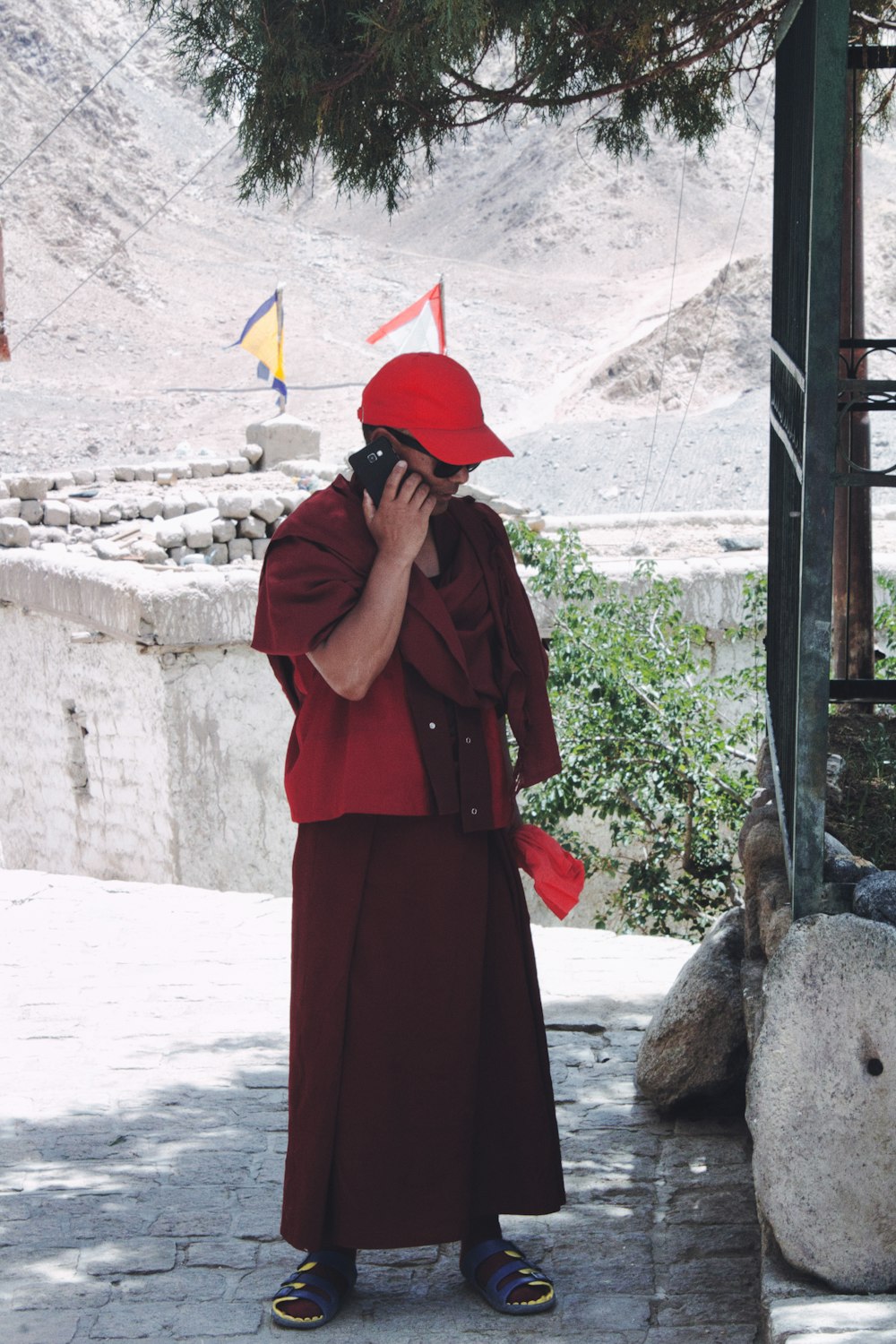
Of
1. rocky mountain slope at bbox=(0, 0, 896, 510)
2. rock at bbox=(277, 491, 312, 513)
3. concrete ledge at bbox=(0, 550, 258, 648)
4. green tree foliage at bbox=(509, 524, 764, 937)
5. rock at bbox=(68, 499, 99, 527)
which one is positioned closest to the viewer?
green tree foliage at bbox=(509, 524, 764, 937)

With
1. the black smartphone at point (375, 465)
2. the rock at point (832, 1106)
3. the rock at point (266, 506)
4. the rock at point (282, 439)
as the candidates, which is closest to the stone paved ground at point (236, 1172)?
the rock at point (832, 1106)

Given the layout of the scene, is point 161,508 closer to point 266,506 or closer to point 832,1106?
point 266,506

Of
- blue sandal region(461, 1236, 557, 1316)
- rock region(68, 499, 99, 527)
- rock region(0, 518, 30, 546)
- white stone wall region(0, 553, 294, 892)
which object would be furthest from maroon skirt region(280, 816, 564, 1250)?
rock region(68, 499, 99, 527)

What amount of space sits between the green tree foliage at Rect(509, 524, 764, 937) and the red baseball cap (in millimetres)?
3287

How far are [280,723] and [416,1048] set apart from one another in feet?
15.9

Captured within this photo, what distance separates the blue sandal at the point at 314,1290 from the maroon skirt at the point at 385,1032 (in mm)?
77

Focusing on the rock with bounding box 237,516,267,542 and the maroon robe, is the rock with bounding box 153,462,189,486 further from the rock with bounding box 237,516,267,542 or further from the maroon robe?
the maroon robe

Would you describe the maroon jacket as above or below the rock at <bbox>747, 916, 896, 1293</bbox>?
above

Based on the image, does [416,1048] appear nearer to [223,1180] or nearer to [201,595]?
[223,1180]

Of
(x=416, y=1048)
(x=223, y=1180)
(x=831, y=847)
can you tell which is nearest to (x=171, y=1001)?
(x=223, y=1180)

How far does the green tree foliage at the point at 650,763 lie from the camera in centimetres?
587

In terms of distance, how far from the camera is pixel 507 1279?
9.01 ft

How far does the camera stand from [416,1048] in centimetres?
269

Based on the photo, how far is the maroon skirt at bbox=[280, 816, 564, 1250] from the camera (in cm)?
267
